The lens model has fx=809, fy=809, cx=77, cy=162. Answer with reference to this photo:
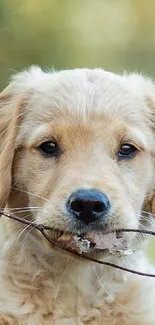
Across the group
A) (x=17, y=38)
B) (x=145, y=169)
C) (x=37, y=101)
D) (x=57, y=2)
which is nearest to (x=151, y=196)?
(x=145, y=169)

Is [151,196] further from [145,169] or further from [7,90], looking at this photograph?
[7,90]

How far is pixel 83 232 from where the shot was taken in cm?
452

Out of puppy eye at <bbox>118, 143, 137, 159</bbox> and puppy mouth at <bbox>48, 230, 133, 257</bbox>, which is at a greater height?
puppy eye at <bbox>118, 143, 137, 159</bbox>

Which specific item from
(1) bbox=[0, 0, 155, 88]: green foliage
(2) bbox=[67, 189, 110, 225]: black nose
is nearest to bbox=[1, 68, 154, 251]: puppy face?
(2) bbox=[67, 189, 110, 225]: black nose

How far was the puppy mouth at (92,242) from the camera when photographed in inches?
178

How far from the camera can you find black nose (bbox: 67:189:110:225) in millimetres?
4395

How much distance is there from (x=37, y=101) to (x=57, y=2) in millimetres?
14834

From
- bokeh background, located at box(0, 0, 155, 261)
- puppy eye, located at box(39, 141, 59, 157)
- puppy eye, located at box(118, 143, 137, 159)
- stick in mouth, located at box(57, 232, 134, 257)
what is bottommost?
stick in mouth, located at box(57, 232, 134, 257)

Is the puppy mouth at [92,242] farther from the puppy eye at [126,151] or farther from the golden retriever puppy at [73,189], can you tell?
the puppy eye at [126,151]

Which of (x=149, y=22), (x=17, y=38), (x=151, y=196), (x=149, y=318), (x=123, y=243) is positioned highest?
(x=149, y=22)

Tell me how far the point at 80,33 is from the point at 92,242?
15086mm

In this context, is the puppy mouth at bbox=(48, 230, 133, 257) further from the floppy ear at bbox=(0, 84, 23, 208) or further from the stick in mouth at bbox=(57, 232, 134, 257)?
the floppy ear at bbox=(0, 84, 23, 208)

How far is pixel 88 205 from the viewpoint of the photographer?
14.4 feet

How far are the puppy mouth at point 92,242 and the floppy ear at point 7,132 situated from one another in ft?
1.83
